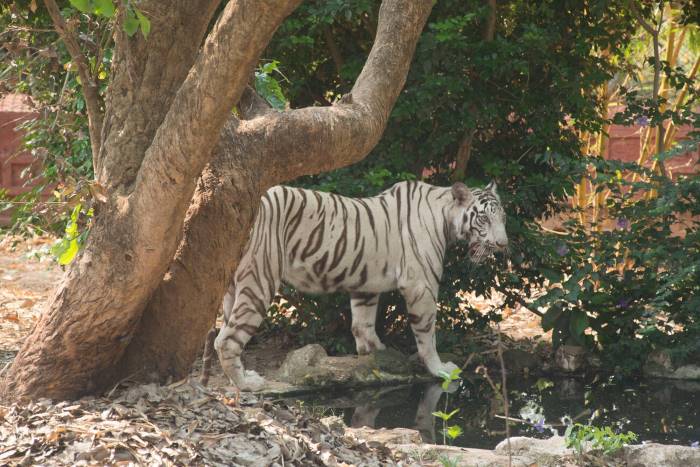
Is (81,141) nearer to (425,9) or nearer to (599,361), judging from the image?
(425,9)

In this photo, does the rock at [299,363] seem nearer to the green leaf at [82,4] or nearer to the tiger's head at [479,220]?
the tiger's head at [479,220]

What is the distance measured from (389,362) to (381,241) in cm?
89

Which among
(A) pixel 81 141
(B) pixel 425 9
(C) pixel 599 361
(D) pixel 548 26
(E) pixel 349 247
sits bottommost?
(C) pixel 599 361

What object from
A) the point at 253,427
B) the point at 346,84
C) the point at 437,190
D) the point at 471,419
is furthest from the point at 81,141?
the point at 253,427

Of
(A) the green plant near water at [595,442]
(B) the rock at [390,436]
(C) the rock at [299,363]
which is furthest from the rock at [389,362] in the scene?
(A) the green plant near water at [595,442]

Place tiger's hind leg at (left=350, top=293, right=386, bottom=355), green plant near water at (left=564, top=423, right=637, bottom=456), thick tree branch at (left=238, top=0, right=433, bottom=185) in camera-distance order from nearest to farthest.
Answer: thick tree branch at (left=238, top=0, right=433, bottom=185) → green plant near water at (left=564, top=423, right=637, bottom=456) → tiger's hind leg at (left=350, top=293, right=386, bottom=355)

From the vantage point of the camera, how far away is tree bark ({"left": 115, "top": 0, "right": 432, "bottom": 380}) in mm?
3891

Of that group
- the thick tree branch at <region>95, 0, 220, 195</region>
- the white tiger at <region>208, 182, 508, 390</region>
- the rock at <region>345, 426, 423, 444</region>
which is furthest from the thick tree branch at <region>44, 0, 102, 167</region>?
the white tiger at <region>208, 182, 508, 390</region>

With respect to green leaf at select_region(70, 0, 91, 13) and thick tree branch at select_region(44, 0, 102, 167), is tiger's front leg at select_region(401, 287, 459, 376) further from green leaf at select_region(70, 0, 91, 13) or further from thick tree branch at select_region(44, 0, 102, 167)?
green leaf at select_region(70, 0, 91, 13)

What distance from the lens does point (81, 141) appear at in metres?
7.52

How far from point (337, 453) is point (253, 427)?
398 millimetres

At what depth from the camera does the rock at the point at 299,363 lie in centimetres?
666

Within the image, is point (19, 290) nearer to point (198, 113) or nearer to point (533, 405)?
point (533, 405)

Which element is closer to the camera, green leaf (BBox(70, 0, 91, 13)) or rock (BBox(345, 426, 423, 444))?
green leaf (BBox(70, 0, 91, 13))
